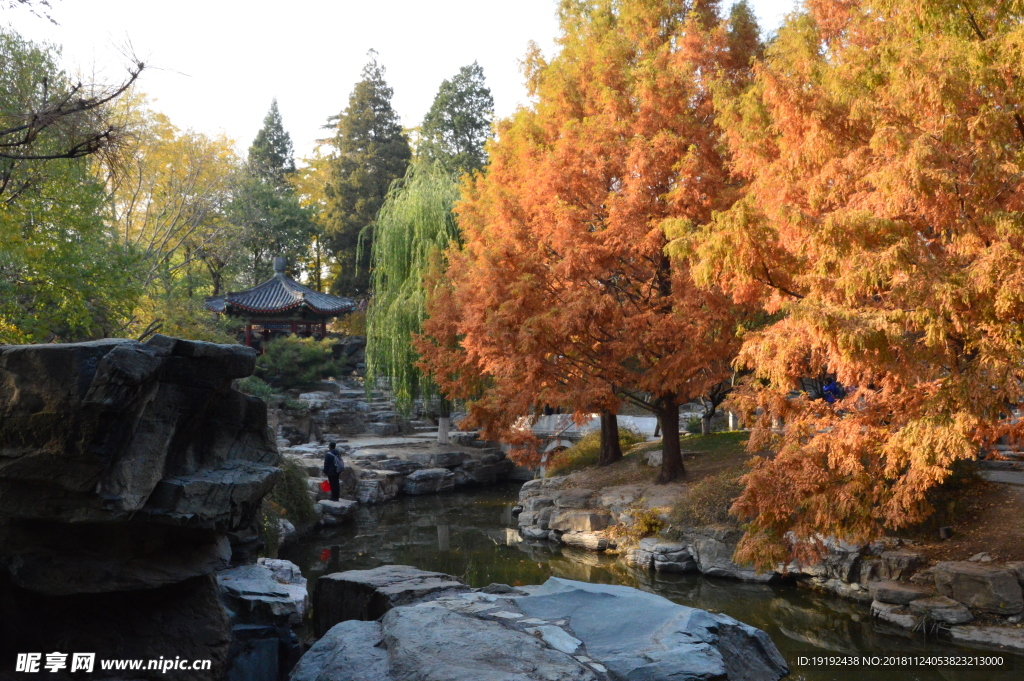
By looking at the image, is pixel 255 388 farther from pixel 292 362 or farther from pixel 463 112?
pixel 463 112

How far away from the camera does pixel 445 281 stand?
1391cm

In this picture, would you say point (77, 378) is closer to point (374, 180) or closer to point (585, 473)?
point (585, 473)

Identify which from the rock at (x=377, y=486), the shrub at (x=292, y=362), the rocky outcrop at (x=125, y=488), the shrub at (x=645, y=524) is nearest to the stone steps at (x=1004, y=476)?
the shrub at (x=645, y=524)

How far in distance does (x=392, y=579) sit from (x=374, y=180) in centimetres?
2643

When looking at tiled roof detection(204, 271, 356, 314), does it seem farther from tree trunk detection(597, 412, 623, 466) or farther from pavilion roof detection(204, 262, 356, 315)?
tree trunk detection(597, 412, 623, 466)

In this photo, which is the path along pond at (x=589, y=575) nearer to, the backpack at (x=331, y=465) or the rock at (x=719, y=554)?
the rock at (x=719, y=554)

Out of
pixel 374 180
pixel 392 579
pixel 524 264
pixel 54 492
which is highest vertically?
pixel 374 180

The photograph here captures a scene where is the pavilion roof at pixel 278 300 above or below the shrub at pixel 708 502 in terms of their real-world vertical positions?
above

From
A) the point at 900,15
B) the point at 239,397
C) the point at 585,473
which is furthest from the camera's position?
the point at 585,473

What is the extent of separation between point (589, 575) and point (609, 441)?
425 centimetres

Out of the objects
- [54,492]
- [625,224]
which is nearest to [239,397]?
[54,492]

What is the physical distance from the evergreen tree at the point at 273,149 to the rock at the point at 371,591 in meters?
32.3

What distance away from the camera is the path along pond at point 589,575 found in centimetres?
646

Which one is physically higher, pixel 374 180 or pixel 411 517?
pixel 374 180
